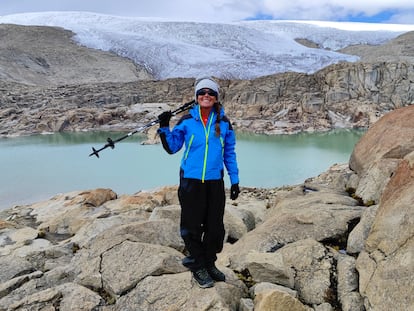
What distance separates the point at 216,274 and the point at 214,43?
58.4 meters

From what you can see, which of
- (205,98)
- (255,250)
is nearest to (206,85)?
(205,98)

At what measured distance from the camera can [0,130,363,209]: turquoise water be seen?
49.5ft

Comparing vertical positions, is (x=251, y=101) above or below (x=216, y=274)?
above

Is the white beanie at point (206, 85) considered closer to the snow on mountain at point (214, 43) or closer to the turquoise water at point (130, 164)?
the turquoise water at point (130, 164)

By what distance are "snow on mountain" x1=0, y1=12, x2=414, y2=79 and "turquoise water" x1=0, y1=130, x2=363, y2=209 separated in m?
22.4

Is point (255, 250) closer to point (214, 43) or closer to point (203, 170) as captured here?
point (203, 170)

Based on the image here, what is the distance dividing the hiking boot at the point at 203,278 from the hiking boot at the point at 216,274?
10cm

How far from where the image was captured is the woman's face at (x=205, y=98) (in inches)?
130

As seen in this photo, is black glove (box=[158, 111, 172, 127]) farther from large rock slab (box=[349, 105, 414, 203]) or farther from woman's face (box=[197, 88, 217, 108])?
large rock slab (box=[349, 105, 414, 203])

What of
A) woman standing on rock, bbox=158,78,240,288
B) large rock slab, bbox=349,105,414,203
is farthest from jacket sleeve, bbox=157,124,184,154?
large rock slab, bbox=349,105,414,203

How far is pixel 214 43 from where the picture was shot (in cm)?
5903

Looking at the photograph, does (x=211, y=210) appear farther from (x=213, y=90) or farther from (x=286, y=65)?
(x=286, y=65)

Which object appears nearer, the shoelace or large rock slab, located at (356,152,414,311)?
large rock slab, located at (356,152,414,311)

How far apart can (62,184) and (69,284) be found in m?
12.7
